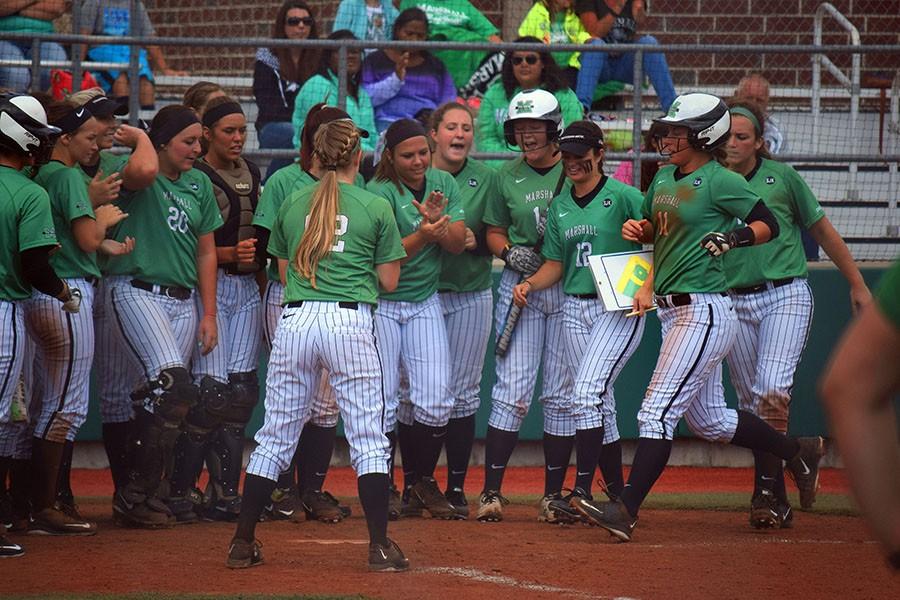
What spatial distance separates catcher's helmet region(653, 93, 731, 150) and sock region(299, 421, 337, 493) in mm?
2498

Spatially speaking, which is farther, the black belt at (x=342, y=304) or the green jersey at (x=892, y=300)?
the black belt at (x=342, y=304)

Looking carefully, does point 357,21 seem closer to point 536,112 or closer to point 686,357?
point 536,112

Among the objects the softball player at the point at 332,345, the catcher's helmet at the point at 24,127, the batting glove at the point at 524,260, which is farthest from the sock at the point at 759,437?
the catcher's helmet at the point at 24,127

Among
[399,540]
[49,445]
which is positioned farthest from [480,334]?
[49,445]

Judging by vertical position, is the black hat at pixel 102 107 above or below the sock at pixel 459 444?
above

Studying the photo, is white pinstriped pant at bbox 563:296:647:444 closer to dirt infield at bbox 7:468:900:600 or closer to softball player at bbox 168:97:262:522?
dirt infield at bbox 7:468:900:600

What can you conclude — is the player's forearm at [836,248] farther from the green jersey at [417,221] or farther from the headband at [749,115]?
the green jersey at [417,221]

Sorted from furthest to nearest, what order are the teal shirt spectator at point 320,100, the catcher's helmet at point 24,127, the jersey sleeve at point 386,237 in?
the teal shirt spectator at point 320,100 < the catcher's helmet at point 24,127 < the jersey sleeve at point 386,237

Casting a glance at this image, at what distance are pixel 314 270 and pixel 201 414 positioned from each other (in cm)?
157

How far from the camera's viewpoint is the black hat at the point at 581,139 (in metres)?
6.78

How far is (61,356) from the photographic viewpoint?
20.4ft

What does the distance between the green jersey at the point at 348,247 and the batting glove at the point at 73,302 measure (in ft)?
3.70

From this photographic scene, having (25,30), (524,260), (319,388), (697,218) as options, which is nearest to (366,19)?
(25,30)

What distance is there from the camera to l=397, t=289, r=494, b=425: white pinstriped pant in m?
7.41
